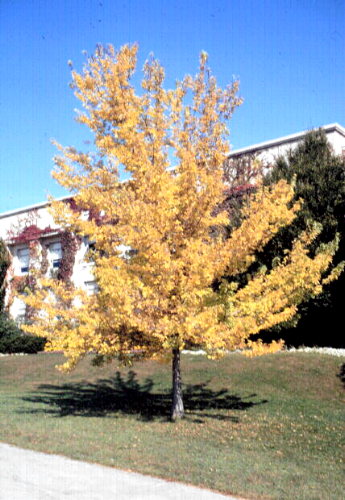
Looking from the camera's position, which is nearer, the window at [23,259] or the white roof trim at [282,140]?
the white roof trim at [282,140]

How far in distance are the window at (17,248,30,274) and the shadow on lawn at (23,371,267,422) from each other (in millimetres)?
19000

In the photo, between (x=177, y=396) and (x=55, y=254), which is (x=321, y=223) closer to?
(x=177, y=396)

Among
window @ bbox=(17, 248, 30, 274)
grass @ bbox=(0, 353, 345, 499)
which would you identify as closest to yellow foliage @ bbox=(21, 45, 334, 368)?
grass @ bbox=(0, 353, 345, 499)

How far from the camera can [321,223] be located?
20125 mm

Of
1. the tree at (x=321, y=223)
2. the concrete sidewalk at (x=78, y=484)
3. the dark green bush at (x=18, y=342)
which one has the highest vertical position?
the tree at (x=321, y=223)

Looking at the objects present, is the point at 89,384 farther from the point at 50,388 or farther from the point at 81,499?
the point at 81,499

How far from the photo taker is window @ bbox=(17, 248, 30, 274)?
1423 inches

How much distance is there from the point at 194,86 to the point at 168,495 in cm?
861

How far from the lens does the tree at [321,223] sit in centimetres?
2022

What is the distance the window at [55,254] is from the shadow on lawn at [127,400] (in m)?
17.0

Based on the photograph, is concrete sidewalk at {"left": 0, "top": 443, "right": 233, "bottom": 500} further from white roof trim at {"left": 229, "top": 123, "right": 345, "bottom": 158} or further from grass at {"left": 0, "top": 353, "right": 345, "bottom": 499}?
white roof trim at {"left": 229, "top": 123, "right": 345, "bottom": 158}

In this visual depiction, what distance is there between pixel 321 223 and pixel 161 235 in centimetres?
1121

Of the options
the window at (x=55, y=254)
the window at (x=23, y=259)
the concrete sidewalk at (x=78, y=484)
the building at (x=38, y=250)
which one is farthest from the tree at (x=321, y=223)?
the window at (x=23, y=259)

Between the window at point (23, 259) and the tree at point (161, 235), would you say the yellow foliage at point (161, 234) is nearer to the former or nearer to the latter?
the tree at point (161, 235)
